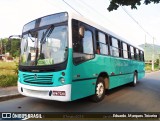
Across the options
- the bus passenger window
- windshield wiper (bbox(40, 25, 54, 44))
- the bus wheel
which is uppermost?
windshield wiper (bbox(40, 25, 54, 44))

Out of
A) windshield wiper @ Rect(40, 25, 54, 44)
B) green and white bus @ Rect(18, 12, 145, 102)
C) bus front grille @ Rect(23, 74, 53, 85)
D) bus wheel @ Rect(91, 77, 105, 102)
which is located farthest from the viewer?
bus wheel @ Rect(91, 77, 105, 102)

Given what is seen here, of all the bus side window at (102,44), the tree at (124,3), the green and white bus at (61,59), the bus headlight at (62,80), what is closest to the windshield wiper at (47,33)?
the green and white bus at (61,59)

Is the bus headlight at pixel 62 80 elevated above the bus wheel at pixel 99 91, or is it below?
above

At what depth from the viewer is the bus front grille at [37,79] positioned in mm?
6836

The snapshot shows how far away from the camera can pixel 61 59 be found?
266 inches

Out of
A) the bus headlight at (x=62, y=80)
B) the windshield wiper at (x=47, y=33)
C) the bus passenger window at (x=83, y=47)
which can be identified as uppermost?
the windshield wiper at (x=47, y=33)

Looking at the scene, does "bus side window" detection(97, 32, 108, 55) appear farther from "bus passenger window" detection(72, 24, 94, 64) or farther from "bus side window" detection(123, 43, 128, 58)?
"bus side window" detection(123, 43, 128, 58)

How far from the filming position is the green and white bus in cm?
670

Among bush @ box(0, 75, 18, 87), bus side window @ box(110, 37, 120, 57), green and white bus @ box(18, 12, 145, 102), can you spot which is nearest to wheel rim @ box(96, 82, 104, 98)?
green and white bus @ box(18, 12, 145, 102)

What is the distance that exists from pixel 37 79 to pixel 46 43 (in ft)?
3.75

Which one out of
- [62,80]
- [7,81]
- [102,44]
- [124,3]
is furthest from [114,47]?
[7,81]

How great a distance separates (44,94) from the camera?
688 cm

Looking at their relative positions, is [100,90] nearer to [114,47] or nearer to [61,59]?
[61,59]

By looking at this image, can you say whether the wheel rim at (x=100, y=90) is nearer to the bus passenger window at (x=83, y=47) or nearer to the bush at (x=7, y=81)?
the bus passenger window at (x=83, y=47)
